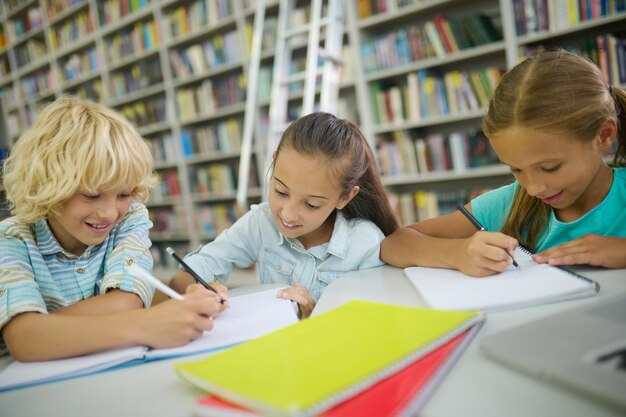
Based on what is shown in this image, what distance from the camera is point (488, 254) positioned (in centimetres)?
76

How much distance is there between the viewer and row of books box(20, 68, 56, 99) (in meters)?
A: 4.91

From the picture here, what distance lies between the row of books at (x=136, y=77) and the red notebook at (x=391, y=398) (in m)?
4.00

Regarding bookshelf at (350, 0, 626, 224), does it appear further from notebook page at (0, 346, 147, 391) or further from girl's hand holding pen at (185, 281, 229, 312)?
notebook page at (0, 346, 147, 391)

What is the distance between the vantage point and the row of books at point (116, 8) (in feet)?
13.2

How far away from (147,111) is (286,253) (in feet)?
11.5

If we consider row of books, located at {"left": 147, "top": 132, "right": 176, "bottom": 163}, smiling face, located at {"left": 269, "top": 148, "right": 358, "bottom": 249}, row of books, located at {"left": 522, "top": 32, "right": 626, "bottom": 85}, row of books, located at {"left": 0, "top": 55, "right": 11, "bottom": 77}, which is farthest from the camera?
row of books, located at {"left": 0, "top": 55, "right": 11, "bottom": 77}

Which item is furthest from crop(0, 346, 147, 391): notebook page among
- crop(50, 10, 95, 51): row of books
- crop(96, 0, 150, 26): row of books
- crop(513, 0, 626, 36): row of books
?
crop(50, 10, 95, 51): row of books

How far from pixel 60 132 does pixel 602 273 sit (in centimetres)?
104

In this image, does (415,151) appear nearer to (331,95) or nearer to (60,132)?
(331,95)

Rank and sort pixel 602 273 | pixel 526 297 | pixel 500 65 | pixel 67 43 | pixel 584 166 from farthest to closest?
pixel 67 43 → pixel 500 65 → pixel 584 166 → pixel 602 273 → pixel 526 297

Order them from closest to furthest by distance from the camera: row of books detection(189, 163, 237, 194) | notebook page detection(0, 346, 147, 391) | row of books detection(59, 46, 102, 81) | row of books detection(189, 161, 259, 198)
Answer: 1. notebook page detection(0, 346, 147, 391)
2. row of books detection(189, 161, 259, 198)
3. row of books detection(189, 163, 237, 194)
4. row of books detection(59, 46, 102, 81)

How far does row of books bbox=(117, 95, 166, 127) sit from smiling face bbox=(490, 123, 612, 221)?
3.69 meters

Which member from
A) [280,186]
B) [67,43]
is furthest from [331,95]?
[67,43]

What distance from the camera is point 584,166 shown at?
831 mm
